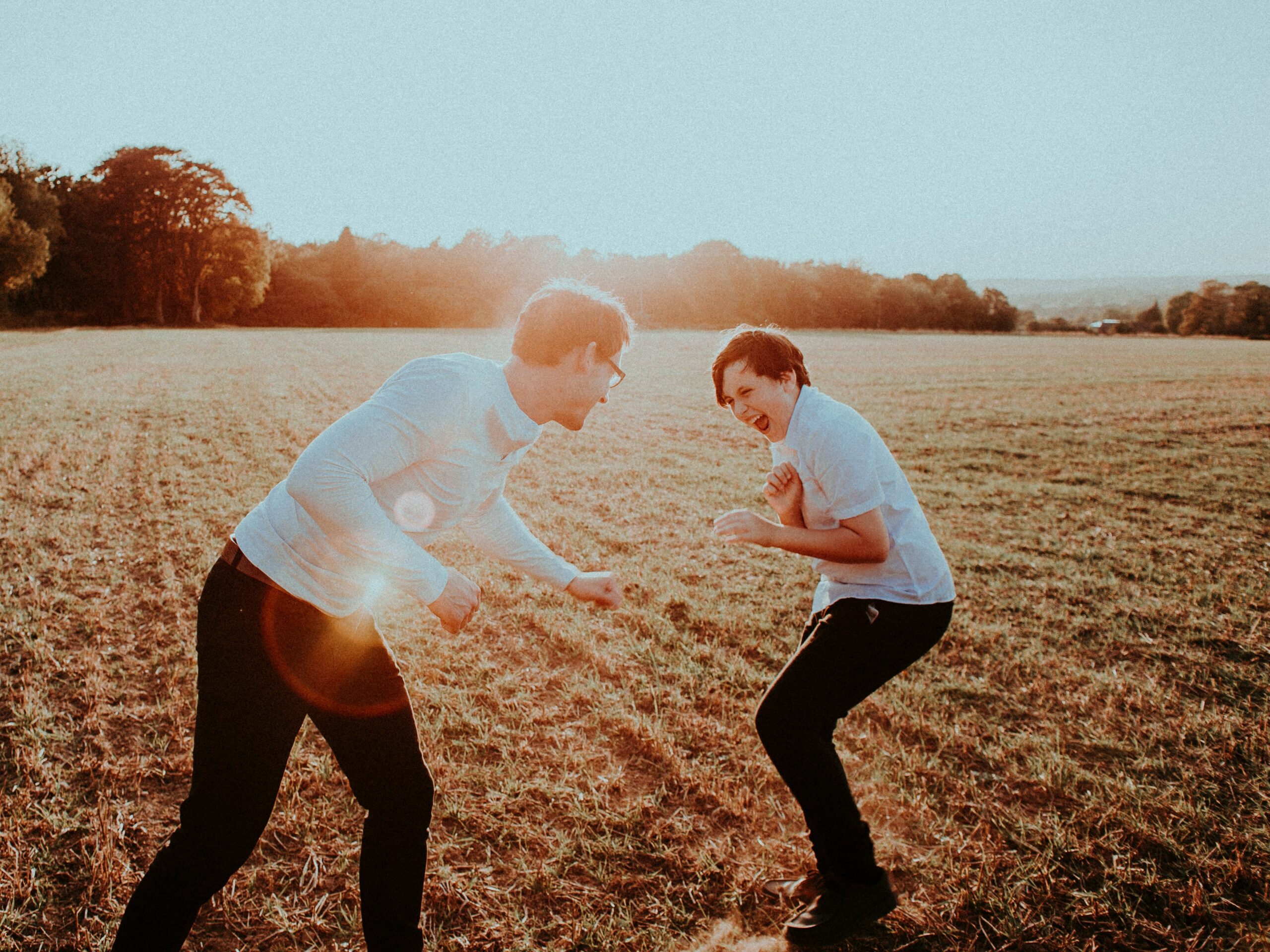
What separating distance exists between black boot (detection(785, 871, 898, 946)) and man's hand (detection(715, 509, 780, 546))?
4.17 feet

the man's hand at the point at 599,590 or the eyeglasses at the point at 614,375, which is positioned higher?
the eyeglasses at the point at 614,375

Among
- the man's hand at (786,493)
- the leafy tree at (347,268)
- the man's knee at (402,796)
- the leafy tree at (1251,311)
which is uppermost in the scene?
the leafy tree at (347,268)

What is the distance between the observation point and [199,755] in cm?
182

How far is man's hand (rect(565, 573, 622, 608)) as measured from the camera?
2.46m

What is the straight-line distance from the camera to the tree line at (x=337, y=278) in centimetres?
5472

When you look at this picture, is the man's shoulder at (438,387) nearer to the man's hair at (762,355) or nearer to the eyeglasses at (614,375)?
the eyeglasses at (614,375)

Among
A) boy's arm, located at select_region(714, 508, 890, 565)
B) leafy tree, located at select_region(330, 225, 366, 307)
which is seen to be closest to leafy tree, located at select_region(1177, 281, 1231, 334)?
leafy tree, located at select_region(330, 225, 366, 307)

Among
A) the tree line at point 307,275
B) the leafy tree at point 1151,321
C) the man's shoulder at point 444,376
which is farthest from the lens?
the leafy tree at point 1151,321

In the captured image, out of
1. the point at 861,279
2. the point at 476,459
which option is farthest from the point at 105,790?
the point at 861,279

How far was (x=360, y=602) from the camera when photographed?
1992mm

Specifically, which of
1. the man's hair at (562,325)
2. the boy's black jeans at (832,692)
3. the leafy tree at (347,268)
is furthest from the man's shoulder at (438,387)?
the leafy tree at (347,268)

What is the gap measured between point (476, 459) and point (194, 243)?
69419mm

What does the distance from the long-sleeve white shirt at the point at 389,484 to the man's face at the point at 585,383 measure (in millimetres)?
113

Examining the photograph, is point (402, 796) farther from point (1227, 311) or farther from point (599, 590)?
point (1227, 311)
